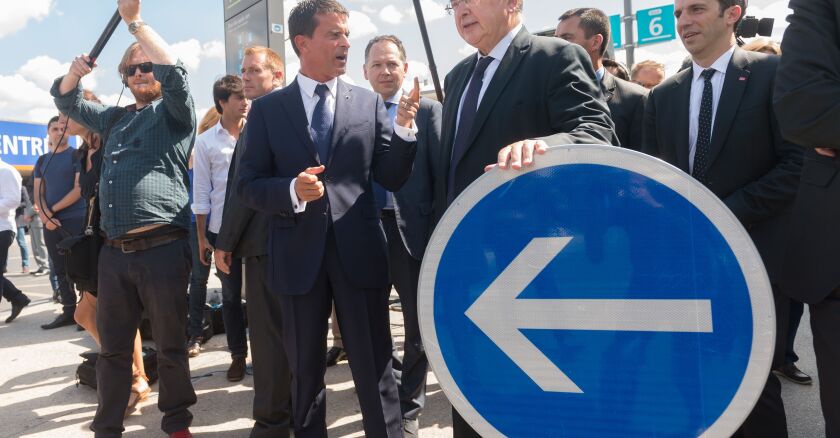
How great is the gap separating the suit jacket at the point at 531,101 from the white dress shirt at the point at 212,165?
9.52 ft

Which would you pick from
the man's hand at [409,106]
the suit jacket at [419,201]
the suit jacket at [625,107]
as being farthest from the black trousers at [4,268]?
the suit jacket at [625,107]

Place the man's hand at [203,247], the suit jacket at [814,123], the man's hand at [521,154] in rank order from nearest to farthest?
the man's hand at [521,154] < the suit jacket at [814,123] < the man's hand at [203,247]

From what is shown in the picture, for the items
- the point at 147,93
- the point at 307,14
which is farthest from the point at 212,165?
the point at 307,14

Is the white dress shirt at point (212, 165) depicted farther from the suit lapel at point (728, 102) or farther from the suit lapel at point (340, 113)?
the suit lapel at point (728, 102)

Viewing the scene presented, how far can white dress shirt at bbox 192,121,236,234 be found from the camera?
4.38m

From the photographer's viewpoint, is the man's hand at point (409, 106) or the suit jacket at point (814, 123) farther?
the man's hand at point (409, 106)

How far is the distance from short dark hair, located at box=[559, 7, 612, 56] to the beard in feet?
8.07

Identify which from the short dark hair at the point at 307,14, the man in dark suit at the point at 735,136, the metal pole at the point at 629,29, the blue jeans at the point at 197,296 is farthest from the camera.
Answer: the metal pole at the point at 629,29

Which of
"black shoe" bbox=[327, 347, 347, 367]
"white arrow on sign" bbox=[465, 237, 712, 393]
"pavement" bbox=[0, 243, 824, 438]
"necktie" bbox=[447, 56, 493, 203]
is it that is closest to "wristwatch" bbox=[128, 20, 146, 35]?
"necktie" bbox=[447, 56, 493, 203]

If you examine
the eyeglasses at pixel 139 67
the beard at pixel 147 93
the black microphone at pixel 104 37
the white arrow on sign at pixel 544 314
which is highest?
the black microphone at pixel 104 37

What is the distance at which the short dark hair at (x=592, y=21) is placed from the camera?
366 cm

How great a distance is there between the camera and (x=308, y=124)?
2.46 metres

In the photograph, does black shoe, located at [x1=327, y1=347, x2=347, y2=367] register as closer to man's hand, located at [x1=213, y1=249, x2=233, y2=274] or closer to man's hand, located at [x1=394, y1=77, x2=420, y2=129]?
man's hand, located at [x1=213, y1=249, x2=233, y2=274]

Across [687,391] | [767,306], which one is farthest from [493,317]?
[767,306]
